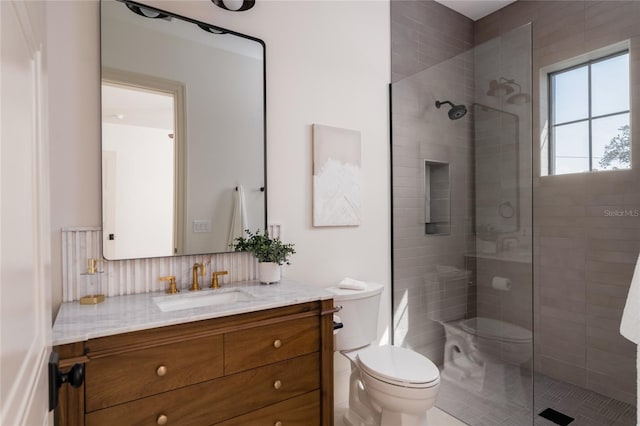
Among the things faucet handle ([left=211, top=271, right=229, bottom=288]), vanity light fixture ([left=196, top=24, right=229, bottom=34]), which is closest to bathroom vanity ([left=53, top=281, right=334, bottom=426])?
faucet handle ([left=211, top=271, right=229, bottom=288])

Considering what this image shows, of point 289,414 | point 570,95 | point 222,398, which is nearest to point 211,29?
point 222,398

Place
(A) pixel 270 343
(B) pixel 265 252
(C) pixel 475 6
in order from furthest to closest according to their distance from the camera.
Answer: (C) pixel 475 6 → (B) pixel 265 252 → (A) pixel 270 343

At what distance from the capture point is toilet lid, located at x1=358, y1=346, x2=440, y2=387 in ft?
5.41

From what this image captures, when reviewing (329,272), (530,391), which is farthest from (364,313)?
(530,391)

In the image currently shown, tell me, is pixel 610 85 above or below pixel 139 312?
above

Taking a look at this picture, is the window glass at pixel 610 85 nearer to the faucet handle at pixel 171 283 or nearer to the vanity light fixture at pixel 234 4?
the vanity light fixture at pixel 234 4

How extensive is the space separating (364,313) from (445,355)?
0.79m

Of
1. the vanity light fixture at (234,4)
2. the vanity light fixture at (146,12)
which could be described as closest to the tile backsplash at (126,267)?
the vanity light fixture at (146,12)

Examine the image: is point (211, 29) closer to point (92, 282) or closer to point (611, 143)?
point (92, 282)

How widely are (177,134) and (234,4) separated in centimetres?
69

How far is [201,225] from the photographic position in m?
1.77

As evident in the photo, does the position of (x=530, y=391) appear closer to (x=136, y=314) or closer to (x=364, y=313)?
(x=364, y=313)

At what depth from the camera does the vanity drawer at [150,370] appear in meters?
1.11

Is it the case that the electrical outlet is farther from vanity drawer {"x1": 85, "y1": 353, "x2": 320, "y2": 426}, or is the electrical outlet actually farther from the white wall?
vanity drawer {"x1": 85, "y1": 353, "x2": 320, "y2": 426}
